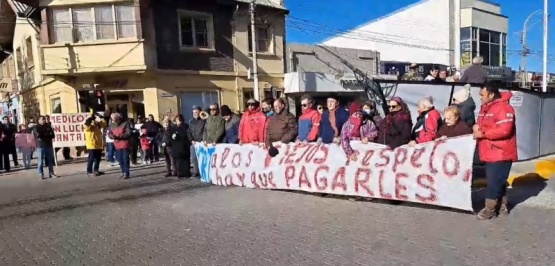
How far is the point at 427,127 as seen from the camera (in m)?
6.21

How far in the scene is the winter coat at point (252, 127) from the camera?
26.7 ft

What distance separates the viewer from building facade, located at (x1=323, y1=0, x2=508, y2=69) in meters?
33.3

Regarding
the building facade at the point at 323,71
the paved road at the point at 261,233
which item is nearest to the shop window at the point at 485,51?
the building facade at the point at 323,71

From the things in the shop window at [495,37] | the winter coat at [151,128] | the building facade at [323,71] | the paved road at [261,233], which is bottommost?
the paved road at [261,233]

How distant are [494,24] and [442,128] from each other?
112 feet

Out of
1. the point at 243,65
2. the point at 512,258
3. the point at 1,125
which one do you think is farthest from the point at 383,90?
the point at 1,125

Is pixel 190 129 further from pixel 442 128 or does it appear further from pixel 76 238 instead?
pixel 442 128

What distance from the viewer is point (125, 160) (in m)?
10.4

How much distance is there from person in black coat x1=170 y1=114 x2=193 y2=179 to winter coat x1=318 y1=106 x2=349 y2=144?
3631 millimetres

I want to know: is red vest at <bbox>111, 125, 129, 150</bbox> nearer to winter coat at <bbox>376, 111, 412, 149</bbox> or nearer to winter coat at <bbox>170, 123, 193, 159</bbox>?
winter coat at <bbox>170, 123, 193, 159</bbox>

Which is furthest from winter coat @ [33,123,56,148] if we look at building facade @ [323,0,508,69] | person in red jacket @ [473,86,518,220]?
building facade @ [323,0,508,69]

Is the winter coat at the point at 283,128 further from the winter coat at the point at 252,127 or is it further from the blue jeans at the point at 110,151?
the blue jeans at the point at 110,151

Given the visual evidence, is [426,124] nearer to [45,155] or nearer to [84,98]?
[45,155]

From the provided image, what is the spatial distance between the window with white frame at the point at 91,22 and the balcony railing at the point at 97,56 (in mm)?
391
